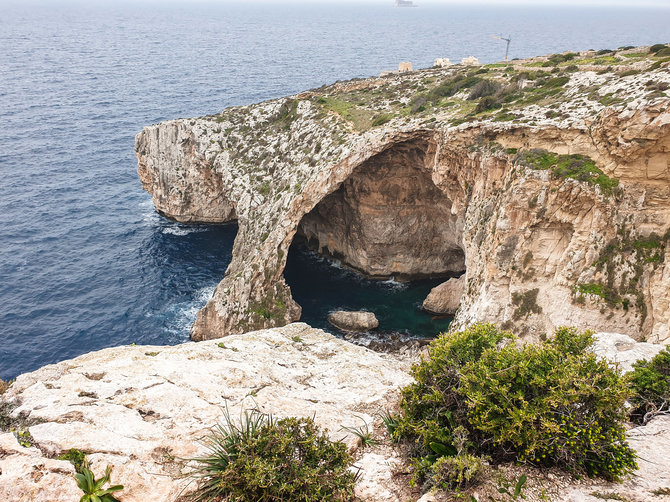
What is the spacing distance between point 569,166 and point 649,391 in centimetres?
2180

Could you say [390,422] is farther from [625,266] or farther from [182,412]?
[625,266]

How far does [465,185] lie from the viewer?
43812mm

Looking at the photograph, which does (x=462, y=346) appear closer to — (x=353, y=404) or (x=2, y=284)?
(x=353, y=404)

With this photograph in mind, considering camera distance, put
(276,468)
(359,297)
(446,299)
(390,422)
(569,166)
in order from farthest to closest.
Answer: (359,297), (446,299), (569,166), (390,422), (276,468)

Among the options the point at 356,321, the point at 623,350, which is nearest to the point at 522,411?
the point at 623,350

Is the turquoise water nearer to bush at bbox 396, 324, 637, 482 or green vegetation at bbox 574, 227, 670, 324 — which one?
green vegetation at bbox 574, 227, 670, 324

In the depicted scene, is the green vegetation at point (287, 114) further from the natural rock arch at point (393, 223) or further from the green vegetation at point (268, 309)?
the green vegetation at point (268, 309)

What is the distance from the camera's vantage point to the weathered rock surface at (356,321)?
51031 mm

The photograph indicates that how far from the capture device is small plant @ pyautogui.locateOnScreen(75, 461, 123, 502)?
10.4 meters

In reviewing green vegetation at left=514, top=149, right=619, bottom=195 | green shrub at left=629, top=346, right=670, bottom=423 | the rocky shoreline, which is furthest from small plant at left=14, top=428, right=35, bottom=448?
green vegetation at left=514, top=149, right=619, bottom=195

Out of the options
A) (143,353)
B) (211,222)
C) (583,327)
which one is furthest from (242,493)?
(211,222)

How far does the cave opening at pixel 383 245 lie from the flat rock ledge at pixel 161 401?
31.0m

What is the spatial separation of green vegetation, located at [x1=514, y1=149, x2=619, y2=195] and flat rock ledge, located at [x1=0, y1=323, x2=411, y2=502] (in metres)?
19.9

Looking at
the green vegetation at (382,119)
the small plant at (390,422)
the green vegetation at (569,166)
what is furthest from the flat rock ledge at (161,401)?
the green vegetation at (382,119)
